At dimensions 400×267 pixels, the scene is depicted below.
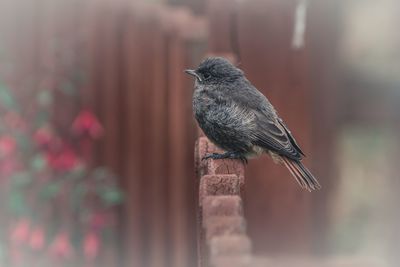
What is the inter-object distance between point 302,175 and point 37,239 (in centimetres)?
273

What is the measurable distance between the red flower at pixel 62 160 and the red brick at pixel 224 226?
14.0 ft

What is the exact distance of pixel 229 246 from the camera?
5.17ft

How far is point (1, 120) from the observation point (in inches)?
234

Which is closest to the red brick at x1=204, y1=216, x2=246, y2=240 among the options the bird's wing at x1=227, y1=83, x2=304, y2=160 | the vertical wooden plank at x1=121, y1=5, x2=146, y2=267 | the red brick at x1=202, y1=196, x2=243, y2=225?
the red brick at x1=202, y1=196, x2=243, y2=225

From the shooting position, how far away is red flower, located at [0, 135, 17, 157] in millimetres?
5816

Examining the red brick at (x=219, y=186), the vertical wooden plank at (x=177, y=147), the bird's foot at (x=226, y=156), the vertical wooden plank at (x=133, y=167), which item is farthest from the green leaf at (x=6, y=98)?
the red brick at (x=219, y=186)

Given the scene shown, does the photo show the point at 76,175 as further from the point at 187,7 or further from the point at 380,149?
the point at 380,149

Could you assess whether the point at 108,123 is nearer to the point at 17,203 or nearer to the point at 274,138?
the point at 17,203

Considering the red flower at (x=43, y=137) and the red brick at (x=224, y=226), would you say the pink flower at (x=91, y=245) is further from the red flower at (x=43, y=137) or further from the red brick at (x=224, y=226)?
the red brick at (x=224, y=226)

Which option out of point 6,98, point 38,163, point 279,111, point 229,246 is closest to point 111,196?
point 38,163

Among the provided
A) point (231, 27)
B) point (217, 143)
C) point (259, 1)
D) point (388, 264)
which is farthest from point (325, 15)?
point (217, 143)

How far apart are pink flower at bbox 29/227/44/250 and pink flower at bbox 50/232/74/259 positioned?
0.30ft

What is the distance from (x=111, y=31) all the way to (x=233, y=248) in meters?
4.80

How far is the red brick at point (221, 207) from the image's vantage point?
1.84 meters
